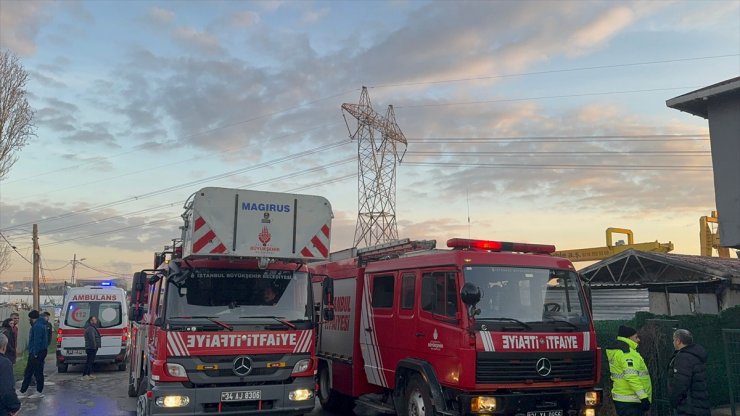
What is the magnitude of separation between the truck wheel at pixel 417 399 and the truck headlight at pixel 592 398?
2033mm

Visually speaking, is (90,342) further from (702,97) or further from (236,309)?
(702,97)

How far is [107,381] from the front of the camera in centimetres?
1612

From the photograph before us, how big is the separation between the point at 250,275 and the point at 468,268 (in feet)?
10.4

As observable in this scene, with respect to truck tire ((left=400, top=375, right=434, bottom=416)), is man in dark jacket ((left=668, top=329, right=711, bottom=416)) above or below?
above

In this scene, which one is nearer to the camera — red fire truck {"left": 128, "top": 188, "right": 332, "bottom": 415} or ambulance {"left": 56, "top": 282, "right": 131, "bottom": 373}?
red fire truck {"left": 128, "top": 188, "right": 332, "bottom": 415}

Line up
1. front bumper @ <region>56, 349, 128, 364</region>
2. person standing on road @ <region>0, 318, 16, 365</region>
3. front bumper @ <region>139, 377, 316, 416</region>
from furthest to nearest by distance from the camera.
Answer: front bumper @ <region>56, 349, 128, 364</region> → person standing on road @ <region>0, 318, 16, 365</region> → front bumper @ <region>139, 377, 316, 416</region>

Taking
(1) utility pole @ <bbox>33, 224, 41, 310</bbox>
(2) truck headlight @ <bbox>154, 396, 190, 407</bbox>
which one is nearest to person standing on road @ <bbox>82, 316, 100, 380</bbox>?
(2) truck headlight @ <bbox>154, 396, 190, 407</bbox>

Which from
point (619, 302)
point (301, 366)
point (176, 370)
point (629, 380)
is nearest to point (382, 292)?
point (301, 366)

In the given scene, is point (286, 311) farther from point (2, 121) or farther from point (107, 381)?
point (2, 121)

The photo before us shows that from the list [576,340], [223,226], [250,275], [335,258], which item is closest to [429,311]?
[576,340]

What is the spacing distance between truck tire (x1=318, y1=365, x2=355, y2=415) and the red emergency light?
439 cm

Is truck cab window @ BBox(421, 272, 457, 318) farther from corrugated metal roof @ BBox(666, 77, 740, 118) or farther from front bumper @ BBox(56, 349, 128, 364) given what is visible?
front bumper @ BBox(56, 349, 128, 364)

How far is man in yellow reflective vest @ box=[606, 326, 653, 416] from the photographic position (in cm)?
738

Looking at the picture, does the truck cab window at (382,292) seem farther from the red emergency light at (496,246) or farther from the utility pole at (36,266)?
the utility pole at (36,266)
